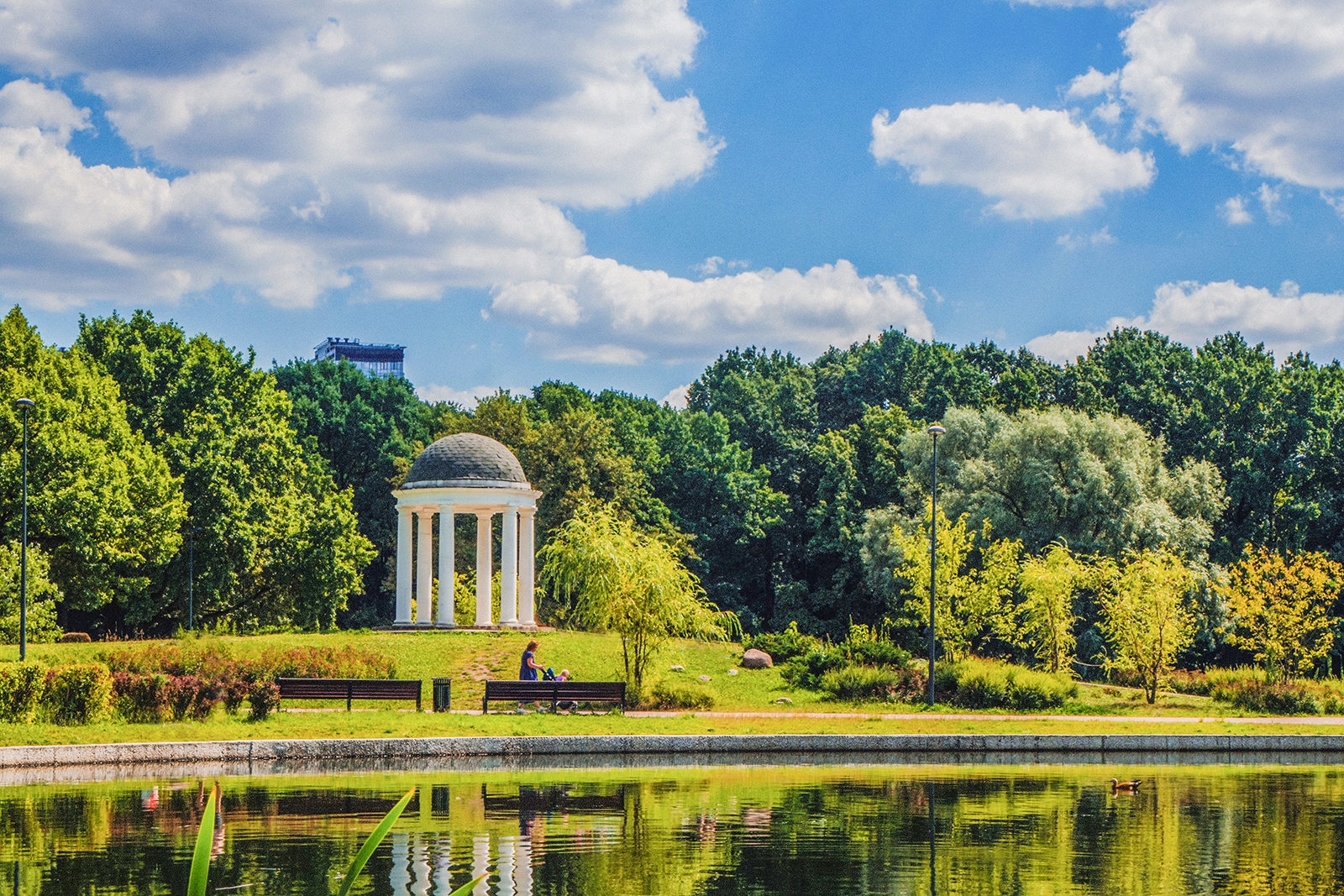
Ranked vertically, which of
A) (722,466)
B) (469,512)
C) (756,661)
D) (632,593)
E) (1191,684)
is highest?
(722,466)

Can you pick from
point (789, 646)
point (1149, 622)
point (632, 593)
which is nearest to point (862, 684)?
point (789, 646)

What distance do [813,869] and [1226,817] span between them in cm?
638

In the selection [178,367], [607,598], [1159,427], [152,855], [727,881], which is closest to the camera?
[727,881]

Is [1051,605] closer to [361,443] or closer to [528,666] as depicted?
[528,666]

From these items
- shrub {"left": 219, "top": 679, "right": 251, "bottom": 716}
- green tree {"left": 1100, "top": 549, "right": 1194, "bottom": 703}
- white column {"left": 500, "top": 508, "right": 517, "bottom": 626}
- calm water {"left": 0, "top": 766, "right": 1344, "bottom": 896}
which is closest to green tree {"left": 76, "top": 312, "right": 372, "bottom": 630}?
white column {"left": 500, "top": 508, "right": 517, "bottom": 626}

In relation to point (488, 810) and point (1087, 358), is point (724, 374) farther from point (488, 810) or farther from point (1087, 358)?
point (488, 810)

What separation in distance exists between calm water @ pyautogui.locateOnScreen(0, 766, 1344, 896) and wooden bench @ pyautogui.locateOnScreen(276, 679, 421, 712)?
732 cm

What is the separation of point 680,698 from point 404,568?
1816 cm

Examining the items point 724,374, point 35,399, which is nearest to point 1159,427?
point 724,374

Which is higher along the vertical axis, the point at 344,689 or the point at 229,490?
the point at 229,490

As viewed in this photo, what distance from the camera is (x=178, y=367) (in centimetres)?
4962

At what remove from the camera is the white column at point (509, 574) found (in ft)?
145

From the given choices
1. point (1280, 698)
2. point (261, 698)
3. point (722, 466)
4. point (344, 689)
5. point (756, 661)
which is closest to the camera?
point (261, 698)

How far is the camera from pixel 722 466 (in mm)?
68000
